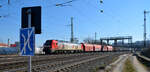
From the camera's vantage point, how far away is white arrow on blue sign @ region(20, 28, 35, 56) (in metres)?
4.96

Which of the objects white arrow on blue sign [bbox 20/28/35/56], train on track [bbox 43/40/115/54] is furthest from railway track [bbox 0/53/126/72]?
train on track [bbox 43/40/115/54]

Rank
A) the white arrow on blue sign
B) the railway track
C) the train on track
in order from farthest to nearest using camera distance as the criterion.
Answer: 1. the train on track
2. the railway track
3. the white arrow on blue sign

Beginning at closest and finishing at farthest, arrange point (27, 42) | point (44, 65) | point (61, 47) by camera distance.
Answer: point (27, 42) < point (44, 65) < point (61, 47)

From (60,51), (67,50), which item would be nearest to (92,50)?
(67,50)

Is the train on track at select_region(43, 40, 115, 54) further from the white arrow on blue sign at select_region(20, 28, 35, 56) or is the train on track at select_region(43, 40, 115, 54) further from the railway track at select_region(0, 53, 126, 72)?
the white arrow on blue sign at select_region(20, 28, 35, 56)

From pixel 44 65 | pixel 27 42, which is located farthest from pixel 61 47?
pixel 27 42

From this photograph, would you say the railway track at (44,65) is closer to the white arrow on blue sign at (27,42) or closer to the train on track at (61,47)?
the white arrow on blue sign at (27,42)

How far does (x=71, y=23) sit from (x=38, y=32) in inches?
2521

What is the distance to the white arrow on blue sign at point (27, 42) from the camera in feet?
16.3

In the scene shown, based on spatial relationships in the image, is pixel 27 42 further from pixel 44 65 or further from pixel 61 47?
pixel 61 47

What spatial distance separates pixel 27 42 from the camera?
5.00 m

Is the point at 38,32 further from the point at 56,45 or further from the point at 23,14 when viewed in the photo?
the point at 56,45

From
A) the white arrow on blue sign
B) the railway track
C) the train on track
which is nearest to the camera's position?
the white arrow on blue sign

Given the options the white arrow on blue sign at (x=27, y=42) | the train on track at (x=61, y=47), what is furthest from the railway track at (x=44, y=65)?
the train on track at (x=61, y=47)
